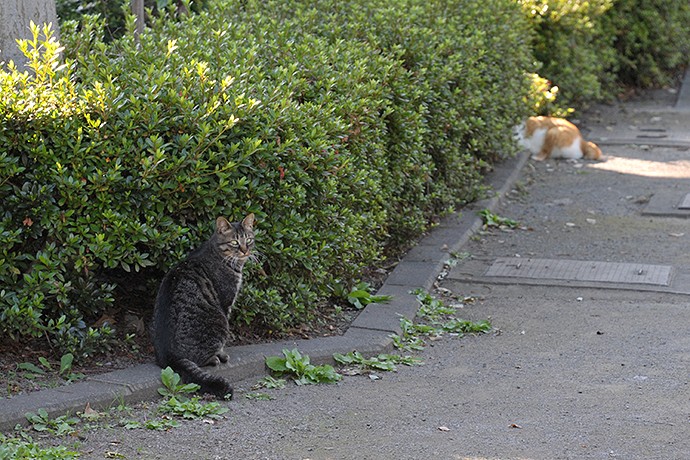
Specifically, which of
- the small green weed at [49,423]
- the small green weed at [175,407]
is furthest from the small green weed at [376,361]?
the small green weed at [49,423]

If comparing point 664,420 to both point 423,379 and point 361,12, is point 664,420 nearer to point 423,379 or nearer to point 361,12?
point 423,379

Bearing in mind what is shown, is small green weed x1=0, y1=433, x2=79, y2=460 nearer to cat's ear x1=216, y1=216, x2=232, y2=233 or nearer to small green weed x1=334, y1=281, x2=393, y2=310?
cat's ear x1=216, y1=216, x2=232, y2=233

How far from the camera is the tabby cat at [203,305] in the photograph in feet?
17.0

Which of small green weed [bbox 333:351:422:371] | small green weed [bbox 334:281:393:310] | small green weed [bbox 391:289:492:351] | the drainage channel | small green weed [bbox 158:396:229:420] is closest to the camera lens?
small green weed [bbox 158:396:229:420]

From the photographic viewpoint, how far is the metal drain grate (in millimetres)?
7598

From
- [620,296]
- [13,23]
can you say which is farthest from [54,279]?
[620,296]

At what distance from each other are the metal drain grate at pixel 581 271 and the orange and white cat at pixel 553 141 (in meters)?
4.01

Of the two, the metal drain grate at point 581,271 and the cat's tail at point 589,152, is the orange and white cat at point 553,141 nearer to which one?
the cat's tail at point 589,152

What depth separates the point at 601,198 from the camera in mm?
10250

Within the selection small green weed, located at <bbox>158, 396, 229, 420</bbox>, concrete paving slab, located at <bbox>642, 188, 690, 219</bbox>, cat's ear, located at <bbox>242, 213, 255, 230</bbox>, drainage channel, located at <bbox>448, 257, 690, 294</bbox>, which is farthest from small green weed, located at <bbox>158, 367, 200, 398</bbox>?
concrete paving slab, located at <bbox>642, 188, 690, 219</bbox>

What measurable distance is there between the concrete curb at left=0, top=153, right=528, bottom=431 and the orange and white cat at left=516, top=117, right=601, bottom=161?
10.3 ft

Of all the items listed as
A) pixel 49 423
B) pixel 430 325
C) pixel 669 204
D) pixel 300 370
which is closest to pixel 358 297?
pixel 430 325

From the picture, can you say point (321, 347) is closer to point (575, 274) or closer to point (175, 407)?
point (175, 407)

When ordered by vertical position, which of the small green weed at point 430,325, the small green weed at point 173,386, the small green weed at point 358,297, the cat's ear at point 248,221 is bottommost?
the small green weed at point 430,325
